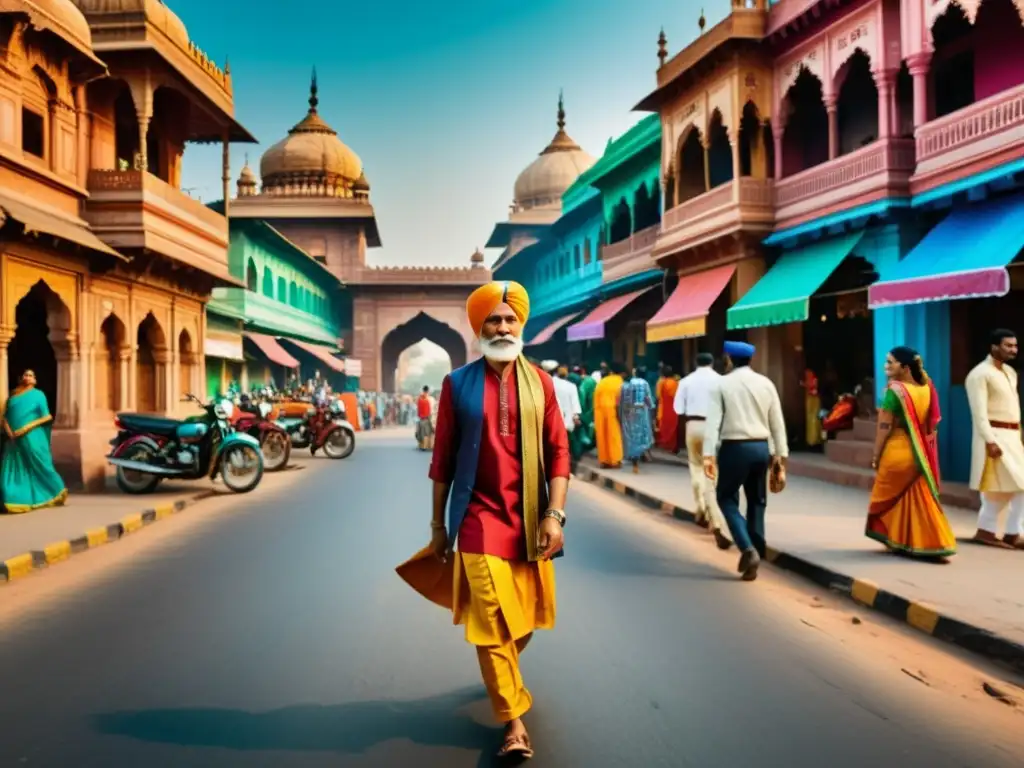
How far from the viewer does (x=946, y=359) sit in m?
11.3

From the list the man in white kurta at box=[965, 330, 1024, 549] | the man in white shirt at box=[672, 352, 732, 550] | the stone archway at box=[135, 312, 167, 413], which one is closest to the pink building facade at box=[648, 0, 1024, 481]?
the man in white kurta at box=[965, 330, 1024, 549]

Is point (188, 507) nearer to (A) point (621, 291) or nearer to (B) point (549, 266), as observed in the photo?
(A) point (621, 291)

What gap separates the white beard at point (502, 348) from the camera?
10.9 ft

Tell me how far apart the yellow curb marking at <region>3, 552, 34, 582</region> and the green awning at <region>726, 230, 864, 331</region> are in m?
9.86

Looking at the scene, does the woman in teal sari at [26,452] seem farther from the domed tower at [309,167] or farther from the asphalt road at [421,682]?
the domed tower at [309,167]

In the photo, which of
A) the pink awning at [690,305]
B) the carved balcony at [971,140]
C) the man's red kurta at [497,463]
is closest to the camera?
the man's red kurta at [497,463]

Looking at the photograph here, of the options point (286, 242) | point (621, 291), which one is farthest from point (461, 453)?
point (286, 242)

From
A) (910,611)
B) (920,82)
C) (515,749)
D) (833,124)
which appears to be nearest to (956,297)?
(920,82)

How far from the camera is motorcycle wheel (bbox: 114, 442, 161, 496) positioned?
11172mm

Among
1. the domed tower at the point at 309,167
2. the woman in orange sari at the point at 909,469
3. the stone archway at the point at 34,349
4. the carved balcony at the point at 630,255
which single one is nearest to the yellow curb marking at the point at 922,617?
the woman in orange sari at the point at 909,469

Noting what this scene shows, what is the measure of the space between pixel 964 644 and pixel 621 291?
753 inches

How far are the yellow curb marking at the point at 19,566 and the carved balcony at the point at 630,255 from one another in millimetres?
14813

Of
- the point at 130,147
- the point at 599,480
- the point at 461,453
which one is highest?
the point at 130,147

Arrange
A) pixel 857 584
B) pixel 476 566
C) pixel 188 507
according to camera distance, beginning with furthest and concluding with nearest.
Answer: pixel 188 507 → pixel 857 584 → pixel 476 566
